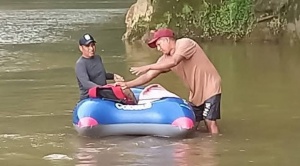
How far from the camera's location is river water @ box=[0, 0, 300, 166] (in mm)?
8609

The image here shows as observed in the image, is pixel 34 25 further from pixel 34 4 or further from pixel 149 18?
pixel 34 4

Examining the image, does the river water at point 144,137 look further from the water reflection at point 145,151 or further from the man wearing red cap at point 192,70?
the man wearing red cap at point 192,70

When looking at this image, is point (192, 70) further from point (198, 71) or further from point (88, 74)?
point (88, 74)

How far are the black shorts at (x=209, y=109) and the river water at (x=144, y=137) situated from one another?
23cm

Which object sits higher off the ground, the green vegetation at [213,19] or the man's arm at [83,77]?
the green vegetation at [213,19]

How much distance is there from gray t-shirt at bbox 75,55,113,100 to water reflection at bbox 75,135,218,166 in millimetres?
678

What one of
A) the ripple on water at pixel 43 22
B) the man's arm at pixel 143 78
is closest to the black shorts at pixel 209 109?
the man's arm at pixel 143 78

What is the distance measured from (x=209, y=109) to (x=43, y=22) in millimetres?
21059

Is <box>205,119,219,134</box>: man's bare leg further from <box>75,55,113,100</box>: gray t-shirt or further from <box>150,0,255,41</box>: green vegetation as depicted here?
<box>150,0,255,41</box>: green vegetation

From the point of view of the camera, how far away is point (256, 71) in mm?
15703

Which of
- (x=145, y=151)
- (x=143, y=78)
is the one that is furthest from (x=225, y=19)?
(x=145, y=151)

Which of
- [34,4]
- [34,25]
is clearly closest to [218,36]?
[34,25]

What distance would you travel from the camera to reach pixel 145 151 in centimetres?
881

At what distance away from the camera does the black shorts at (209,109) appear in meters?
9.56
